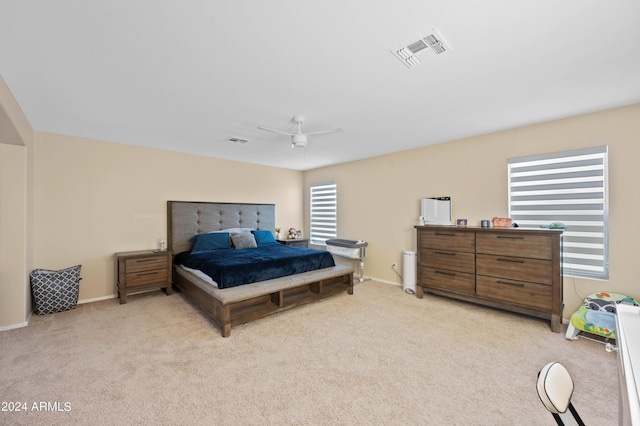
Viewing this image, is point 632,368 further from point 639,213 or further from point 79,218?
point 79,218

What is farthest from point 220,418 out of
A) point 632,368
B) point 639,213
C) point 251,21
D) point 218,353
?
point 639,213

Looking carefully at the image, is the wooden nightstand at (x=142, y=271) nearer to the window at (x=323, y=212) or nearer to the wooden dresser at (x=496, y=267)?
the window at (x=323, y=212)

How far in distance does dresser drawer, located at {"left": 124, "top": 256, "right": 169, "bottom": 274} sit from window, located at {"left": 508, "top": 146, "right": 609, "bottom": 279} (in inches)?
207

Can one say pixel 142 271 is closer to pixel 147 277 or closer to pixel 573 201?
pixel 147 277

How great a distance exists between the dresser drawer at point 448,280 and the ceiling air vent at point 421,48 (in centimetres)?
285

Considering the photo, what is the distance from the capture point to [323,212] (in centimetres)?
620

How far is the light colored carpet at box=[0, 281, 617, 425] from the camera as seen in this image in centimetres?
173

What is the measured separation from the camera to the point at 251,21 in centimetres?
156

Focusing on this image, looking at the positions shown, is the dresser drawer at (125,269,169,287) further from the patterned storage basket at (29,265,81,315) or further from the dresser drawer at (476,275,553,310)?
the dresser drawer at (476,275,553,310)

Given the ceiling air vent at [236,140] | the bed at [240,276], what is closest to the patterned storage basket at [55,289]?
the bed at [240,276]

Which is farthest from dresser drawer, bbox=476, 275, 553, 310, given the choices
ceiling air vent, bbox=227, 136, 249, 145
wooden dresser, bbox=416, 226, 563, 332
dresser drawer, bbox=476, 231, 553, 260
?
ceiling air vent, bbox=227, 136, 249, 145

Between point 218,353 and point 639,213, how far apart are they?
4.53 m

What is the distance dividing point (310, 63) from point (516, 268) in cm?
325

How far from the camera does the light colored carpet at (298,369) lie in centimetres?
173
